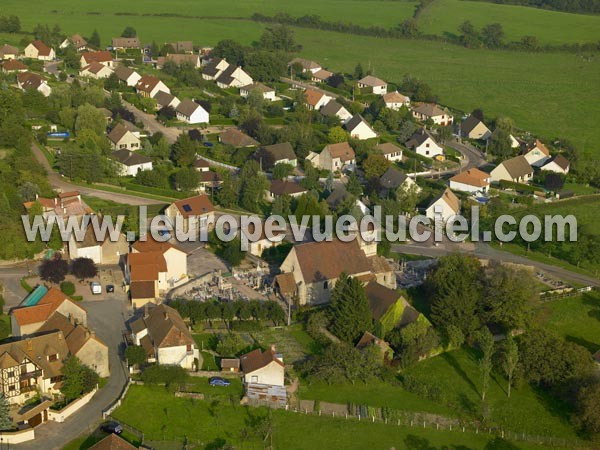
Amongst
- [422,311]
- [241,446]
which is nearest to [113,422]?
[241,446]

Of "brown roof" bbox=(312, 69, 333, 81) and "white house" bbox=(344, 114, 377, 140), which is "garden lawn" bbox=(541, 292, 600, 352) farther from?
"brown roof" bbox=(312, 69, 333, 81)

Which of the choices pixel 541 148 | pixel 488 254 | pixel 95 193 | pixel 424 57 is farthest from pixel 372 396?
pixel 424 57

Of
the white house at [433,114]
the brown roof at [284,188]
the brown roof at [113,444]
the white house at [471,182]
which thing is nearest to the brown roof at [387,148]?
the white house at [471,182]

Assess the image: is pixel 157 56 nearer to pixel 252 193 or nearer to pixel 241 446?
pixel 252 193

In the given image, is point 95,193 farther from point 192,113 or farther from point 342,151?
point 192,113

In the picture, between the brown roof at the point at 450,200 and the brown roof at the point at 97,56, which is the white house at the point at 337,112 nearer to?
the brown roof at the point at 450,200
